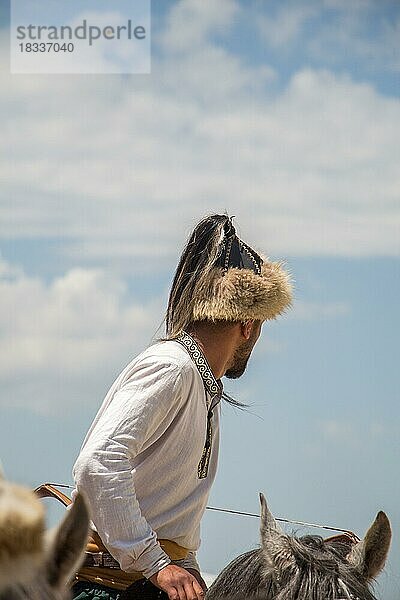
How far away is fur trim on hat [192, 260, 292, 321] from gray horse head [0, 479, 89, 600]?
71 cm

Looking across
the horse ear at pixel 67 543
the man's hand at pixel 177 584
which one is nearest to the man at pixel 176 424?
the man's hand at pixel 177 584

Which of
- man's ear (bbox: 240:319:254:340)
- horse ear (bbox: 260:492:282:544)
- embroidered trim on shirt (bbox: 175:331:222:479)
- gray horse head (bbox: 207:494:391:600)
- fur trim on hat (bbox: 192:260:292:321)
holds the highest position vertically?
fur trim on hat (bbox: 192:260:292:321)

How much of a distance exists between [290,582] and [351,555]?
0.06 meters

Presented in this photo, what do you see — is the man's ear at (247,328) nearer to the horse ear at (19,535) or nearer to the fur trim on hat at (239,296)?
the fur trim on hat at (239,296)

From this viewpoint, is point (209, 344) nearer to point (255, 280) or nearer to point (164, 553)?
point (255, 280)

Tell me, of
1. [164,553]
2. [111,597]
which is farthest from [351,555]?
[111,597]

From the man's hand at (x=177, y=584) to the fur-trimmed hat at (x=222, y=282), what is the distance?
259mm

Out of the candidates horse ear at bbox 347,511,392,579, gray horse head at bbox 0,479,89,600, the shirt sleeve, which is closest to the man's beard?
the shirt sleeve

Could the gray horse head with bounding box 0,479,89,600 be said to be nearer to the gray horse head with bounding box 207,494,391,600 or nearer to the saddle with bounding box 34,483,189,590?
the gray horse head with bounding box 207,494,391,600

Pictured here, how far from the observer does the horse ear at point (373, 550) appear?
Result: 2.28ft

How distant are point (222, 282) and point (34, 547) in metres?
0.76

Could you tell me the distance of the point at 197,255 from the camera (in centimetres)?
104

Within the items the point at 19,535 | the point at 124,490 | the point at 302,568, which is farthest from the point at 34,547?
the point at 124,490

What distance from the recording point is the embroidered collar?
973mm
